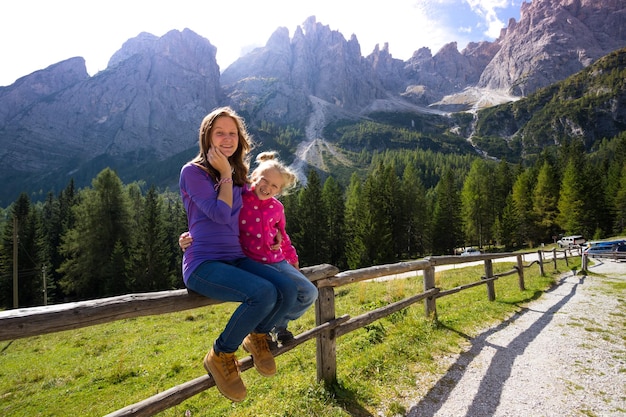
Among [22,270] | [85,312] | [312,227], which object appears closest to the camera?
[85,312]

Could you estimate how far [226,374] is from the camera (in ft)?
8.36

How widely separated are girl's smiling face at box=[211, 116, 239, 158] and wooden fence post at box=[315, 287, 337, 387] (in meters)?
2.53

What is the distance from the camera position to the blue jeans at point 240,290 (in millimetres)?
2406

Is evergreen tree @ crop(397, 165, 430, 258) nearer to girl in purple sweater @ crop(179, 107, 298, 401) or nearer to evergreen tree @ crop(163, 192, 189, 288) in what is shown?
evergreen tree @ crop(163, 192, 189, 288)

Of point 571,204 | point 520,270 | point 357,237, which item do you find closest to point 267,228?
point 520,270

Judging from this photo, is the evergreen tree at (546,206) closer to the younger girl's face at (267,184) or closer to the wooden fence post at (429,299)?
the wooden fence post at (429,299)

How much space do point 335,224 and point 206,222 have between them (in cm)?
4483

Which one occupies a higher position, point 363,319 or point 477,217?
point 477,217

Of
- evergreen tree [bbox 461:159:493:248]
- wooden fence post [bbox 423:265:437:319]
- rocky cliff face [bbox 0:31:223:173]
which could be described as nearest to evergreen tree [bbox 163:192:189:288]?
wooden fence post [bbox 423:265:437:319]

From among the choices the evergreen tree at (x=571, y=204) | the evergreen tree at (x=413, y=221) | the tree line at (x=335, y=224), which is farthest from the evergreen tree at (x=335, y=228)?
the evergreen tree at (x=571, y=204)

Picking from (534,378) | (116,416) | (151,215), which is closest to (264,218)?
(116,416)

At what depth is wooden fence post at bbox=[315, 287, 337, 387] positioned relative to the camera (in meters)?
4.41

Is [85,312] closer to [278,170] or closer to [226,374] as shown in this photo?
[226,374]

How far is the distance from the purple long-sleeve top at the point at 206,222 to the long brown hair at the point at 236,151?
14 centimetres
